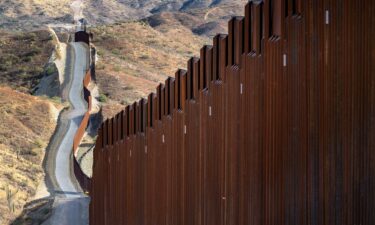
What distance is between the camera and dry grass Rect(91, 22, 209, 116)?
59.2 metres

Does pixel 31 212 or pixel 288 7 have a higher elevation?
pixel 288 7

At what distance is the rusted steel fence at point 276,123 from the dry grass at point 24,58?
49.8 metres

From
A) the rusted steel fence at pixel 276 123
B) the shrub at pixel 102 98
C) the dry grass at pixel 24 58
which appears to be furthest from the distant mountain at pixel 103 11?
the rusted steel fence at pixel 276 123

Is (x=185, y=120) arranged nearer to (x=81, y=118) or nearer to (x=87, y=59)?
(x=81, y=118)

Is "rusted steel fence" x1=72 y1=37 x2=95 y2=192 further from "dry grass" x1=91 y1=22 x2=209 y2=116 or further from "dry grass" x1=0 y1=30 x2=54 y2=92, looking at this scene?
"dry grass" x1=0 y1=30 x2=54 y2=92

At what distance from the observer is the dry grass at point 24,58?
64.6 meters

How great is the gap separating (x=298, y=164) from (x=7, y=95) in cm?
4520

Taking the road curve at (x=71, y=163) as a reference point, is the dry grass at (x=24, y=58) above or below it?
above

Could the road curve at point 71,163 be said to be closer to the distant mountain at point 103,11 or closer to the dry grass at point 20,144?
the dry grass at point 20,144

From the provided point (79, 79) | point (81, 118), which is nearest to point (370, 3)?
point (81, 118)

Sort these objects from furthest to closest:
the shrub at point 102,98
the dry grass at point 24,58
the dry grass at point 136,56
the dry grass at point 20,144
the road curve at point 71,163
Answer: the dry grass at point 24,58
the dry grass at point 136,56
the shrub at point 102,98
the dry grass at point 20,144
the road curve at point 71,163

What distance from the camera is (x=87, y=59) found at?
63625mm

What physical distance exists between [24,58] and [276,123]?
61393 millimetres

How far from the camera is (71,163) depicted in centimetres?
4259
